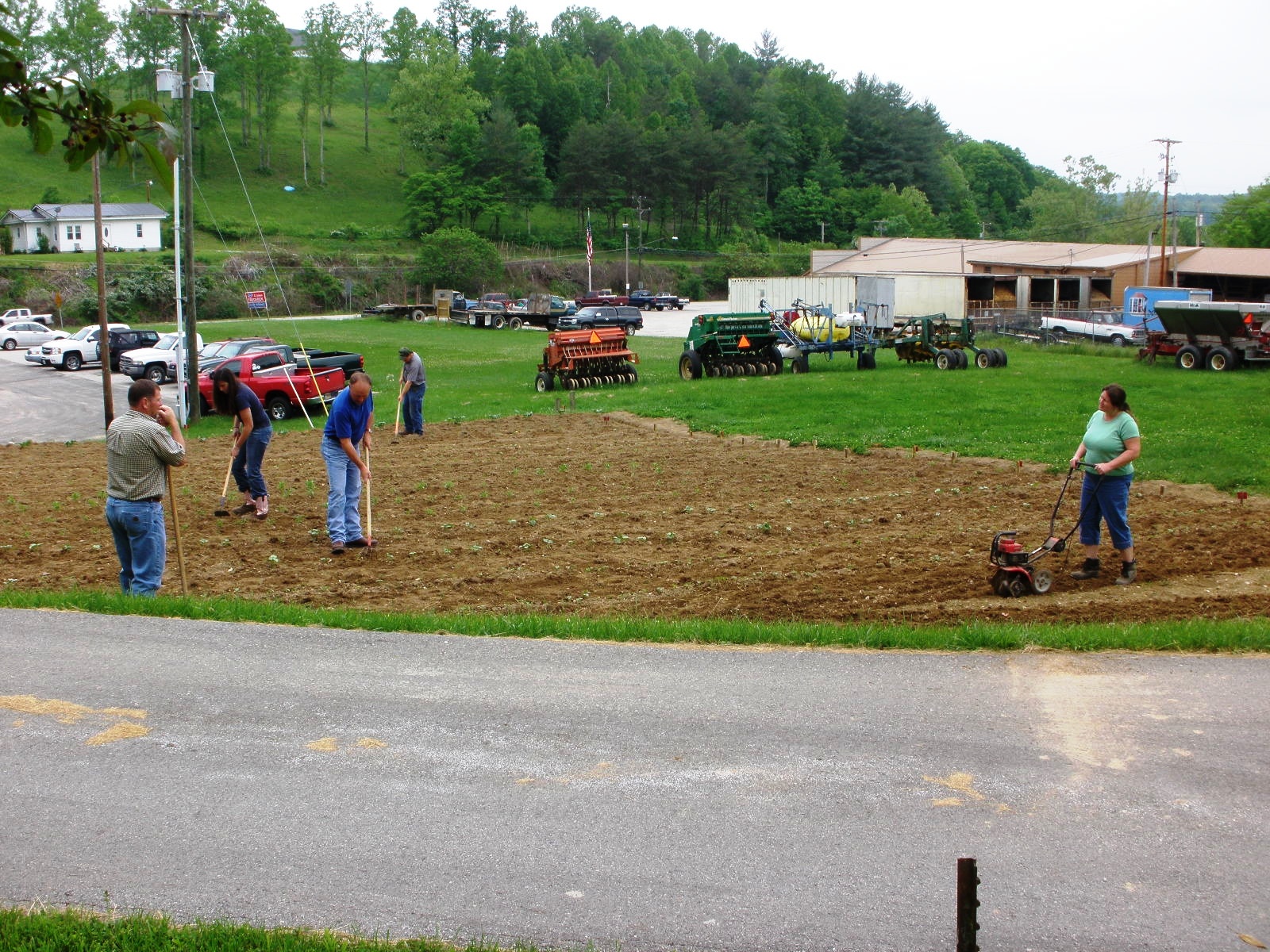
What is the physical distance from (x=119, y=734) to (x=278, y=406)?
22917mm

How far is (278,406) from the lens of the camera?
28.1m

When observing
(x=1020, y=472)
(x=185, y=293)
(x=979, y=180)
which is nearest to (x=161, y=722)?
(x=1020, y=472)

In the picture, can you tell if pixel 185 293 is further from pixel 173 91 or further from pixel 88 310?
pixel 88 310

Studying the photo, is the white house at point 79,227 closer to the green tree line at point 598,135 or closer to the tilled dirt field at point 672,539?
the green tree line at point 598,135

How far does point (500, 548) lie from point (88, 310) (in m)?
68.1

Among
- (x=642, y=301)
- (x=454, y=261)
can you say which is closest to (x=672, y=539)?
(x=642, y=301)

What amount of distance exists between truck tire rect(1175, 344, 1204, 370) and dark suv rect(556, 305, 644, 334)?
96.6 feet

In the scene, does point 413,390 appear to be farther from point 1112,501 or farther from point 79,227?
point 79,227

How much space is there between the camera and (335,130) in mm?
138375

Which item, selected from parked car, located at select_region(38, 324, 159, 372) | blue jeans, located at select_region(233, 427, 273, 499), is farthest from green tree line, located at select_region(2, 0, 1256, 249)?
blue jeans, located at select_region(233, 427, 273, 499)

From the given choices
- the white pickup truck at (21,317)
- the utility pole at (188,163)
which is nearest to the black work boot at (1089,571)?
the utility pole at (188,163)

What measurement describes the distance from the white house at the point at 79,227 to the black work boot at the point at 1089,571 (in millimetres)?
85818

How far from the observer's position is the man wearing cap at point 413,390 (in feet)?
74.6

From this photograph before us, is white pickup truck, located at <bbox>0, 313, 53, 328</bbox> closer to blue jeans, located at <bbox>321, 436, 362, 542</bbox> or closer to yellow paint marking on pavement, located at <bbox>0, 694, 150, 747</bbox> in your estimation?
blue jeans, located at <bbox>321, 436, 362, 542</bbox>
